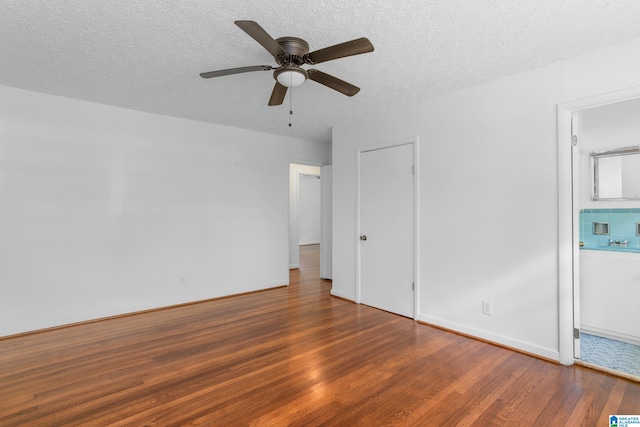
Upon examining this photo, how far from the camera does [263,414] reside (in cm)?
190

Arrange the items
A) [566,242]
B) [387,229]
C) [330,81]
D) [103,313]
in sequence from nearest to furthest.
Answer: [330,81] → [566,242] → [103,313] → [387,229]

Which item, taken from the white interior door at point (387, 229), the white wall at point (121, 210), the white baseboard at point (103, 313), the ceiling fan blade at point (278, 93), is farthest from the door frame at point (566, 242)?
the white baseboard at point (103, 313)

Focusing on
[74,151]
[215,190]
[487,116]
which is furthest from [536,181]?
[74,151]

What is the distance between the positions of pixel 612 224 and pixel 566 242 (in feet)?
5.12

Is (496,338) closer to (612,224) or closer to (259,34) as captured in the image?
(612,224)

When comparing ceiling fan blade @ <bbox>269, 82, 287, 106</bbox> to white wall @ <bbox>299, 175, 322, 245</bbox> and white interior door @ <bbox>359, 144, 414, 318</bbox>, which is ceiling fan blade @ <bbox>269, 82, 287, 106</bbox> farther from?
white wall @ <bbox>299, 175, 322, 245</bbox>

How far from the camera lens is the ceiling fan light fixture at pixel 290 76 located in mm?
2107

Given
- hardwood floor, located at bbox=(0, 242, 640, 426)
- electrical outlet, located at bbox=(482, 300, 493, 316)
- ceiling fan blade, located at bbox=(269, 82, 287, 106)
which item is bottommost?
hardwood floor, located at bbox=(0, 242, 640, 426)

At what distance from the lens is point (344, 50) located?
5.98 feet

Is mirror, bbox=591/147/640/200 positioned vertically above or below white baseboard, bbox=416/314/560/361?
above

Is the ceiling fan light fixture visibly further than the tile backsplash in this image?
No

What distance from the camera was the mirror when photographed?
336cm

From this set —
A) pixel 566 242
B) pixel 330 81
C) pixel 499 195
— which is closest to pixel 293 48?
pixel 330 81

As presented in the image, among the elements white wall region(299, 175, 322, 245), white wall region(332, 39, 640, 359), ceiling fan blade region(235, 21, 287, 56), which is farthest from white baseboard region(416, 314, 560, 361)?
white wall region(299, 175, 322, 245)
